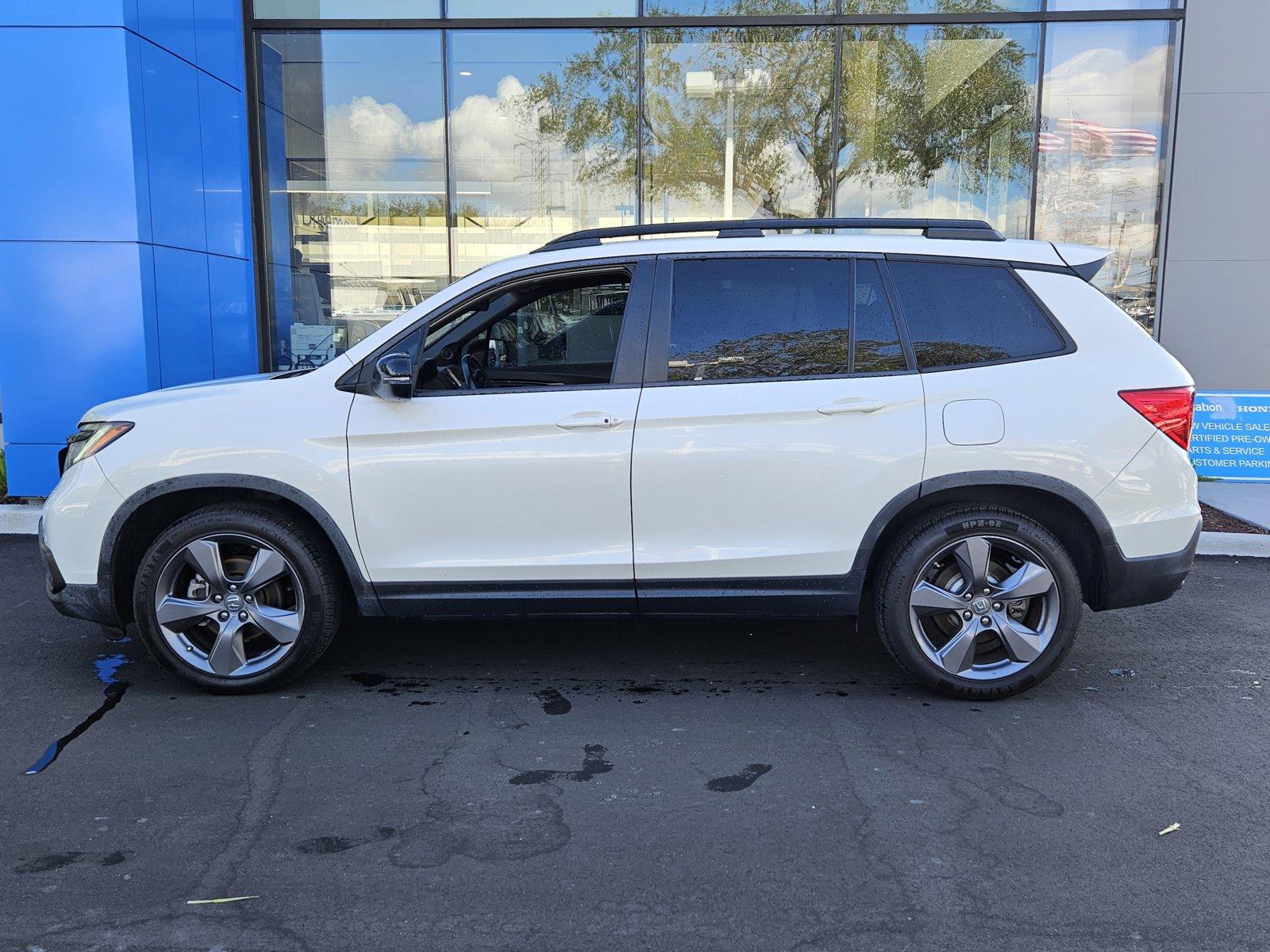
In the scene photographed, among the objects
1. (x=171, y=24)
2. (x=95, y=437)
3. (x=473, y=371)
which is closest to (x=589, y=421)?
(x=473, y=371)

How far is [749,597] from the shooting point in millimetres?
4559

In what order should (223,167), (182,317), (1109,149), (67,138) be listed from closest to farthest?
(67,138)
(182,317)
(223,167)
(1109,149)

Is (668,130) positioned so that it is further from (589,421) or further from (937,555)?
(937,555)

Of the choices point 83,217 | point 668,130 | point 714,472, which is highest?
point 668,130

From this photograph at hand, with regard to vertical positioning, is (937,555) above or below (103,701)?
above

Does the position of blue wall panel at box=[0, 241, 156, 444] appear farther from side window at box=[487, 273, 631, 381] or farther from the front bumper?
side window at box=[487, 273, 631, 381]

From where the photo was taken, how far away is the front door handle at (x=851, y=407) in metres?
4.42

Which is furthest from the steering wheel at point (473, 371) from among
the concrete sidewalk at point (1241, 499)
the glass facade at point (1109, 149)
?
the glass facade at point (1109, 149)

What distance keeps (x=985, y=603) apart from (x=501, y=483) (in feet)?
6.90

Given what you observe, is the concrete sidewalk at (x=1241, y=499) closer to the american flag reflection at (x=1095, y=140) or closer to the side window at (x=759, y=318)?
the american flag reflection at (x=1095, y=140)

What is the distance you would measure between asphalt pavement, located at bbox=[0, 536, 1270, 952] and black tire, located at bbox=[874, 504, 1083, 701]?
0.15 meters

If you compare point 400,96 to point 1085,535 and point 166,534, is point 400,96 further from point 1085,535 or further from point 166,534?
point 1085,535

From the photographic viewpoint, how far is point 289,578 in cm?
467

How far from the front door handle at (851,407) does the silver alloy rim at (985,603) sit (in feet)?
2.19
